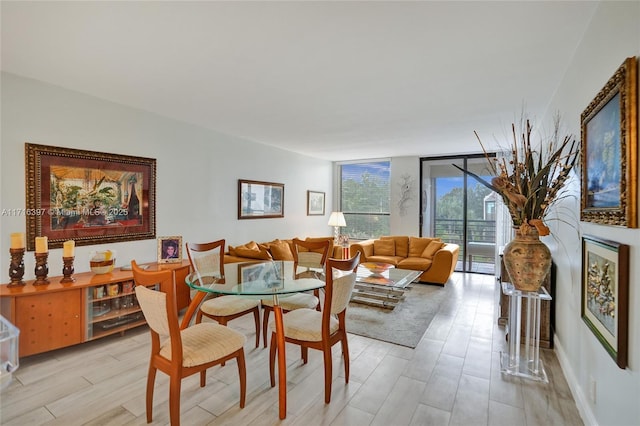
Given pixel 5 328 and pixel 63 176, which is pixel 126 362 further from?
pixel 5 328

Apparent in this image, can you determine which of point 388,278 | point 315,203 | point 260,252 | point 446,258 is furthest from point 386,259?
point 260,252

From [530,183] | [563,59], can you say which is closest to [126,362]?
[530,183]

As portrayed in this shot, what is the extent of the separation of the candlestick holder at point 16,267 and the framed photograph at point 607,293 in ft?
13.9

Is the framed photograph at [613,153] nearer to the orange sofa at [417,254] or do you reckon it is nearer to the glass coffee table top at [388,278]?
the glass coffee table top at [388,278]

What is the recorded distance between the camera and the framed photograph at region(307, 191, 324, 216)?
7.05 metres

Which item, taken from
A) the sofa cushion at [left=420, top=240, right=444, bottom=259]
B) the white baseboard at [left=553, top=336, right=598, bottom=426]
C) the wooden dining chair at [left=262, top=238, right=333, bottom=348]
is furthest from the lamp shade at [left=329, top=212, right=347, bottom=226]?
the white baseboard at [left=553, top=336, right=598, bottom=426]

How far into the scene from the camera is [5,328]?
0.93 metres

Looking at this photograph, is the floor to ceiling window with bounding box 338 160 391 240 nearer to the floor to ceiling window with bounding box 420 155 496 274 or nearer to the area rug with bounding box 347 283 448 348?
the floor to ceiling window with bounding box 420 155 496 274

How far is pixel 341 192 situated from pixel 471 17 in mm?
6157

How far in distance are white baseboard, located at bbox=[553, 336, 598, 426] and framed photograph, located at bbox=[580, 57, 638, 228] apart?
1.17m

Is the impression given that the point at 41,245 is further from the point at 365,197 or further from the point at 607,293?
the point at 365,197

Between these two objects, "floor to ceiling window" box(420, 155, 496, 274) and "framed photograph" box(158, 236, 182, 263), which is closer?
"framed photograph" box(158, 236, 182, 263)

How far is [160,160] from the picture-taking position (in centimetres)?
397

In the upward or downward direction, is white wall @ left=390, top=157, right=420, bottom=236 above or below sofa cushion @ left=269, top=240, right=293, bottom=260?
above
